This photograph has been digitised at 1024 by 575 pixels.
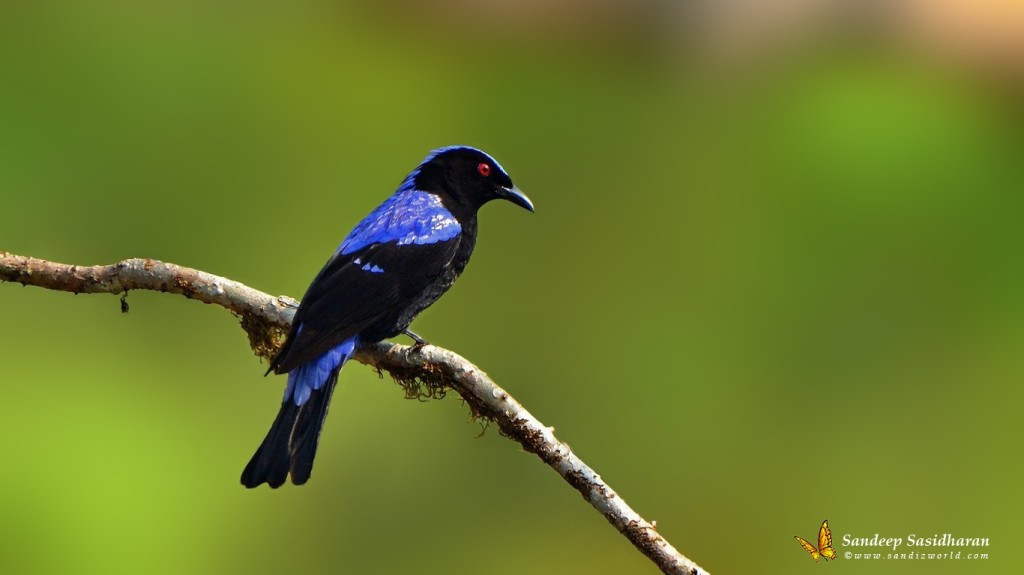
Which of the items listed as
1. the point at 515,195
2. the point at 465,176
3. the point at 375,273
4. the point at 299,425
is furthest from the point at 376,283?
the point at 515,195

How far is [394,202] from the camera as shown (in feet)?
16.0

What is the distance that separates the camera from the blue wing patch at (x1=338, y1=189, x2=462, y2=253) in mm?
4590

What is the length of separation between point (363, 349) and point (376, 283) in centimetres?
33

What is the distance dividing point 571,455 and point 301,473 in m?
1.07

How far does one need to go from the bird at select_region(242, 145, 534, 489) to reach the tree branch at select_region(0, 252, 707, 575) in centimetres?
13

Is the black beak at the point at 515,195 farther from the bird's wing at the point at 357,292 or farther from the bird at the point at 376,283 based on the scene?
the bird's wing at the point at 357,292

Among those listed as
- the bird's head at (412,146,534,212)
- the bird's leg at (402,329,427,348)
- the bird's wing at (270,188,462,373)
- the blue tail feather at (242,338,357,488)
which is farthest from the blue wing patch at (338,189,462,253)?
the blue tail feather at (242,338,357,488)

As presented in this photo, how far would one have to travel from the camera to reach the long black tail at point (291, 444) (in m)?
4.01

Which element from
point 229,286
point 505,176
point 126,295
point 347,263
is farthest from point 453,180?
point 126,295

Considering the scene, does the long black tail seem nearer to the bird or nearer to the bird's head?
the bird

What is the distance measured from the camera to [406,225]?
4.67m

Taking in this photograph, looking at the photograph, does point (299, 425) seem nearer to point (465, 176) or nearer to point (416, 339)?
point (416, 339)

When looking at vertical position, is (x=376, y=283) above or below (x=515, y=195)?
below

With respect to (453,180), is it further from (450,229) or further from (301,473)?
(301,473)
